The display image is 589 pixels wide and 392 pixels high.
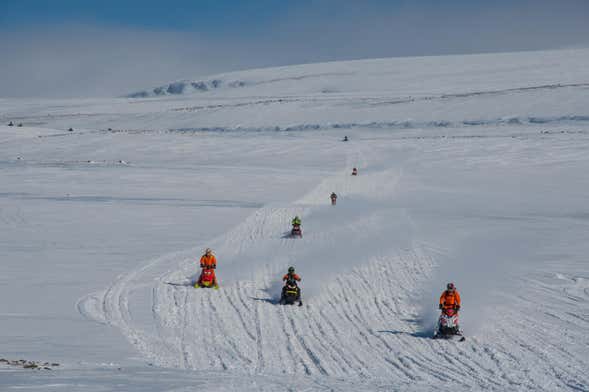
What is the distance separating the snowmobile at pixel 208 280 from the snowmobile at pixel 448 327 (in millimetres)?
5755

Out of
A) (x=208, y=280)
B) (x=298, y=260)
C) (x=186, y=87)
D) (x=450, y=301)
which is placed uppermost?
(x=186, y=87)

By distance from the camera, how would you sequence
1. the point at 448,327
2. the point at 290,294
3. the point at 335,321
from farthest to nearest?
the point at 290,294 → the point at 335,321 → the point at 448,327

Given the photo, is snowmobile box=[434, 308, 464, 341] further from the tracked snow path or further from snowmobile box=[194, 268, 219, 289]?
snowmobile box=[194, 268, 219, 289]

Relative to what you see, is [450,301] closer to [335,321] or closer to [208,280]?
[335,321]

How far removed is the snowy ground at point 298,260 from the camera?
38.2ft

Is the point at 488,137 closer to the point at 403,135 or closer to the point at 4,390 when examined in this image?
the point at 403,135

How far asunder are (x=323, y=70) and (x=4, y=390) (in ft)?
447

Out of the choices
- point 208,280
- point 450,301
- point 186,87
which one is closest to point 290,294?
point 208,280

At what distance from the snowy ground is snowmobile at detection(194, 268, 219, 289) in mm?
338

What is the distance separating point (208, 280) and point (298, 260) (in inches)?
173

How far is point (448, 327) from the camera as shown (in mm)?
13570

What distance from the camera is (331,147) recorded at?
63969 mm

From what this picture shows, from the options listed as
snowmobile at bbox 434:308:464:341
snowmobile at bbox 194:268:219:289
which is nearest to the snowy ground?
snowmobile at bbox 434:308:464:341

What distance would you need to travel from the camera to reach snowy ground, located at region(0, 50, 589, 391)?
11.6 metres
